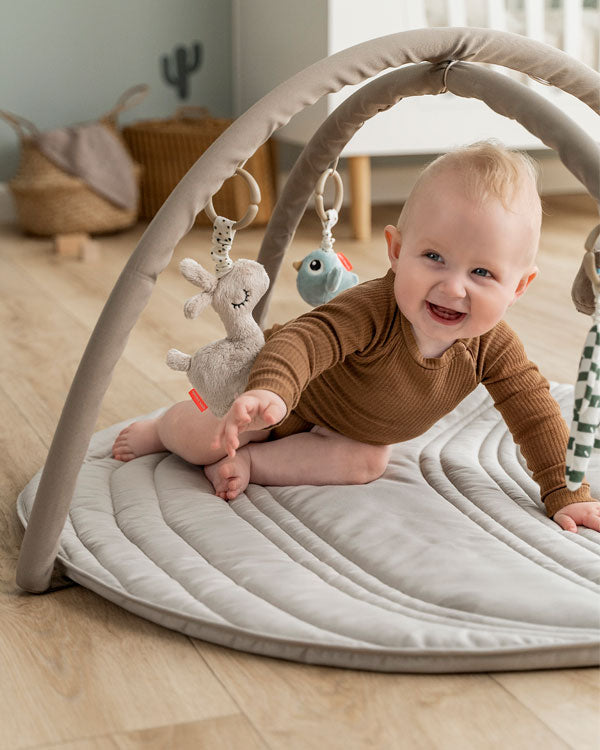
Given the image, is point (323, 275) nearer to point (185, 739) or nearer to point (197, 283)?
point (197, 283)

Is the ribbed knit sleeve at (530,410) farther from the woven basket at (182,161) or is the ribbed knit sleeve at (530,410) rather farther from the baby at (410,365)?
the woven basket at (182,161)

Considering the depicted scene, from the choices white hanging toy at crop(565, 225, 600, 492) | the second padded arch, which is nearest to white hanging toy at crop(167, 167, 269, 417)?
the second padded arch

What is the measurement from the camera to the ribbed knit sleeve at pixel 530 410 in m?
1.13

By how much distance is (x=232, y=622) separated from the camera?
35.8 inches

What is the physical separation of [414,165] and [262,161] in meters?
0.61

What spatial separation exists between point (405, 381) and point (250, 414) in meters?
0.26

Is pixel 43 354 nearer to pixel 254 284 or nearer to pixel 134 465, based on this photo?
pixel 134 465

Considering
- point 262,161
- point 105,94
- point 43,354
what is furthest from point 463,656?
point 105,94

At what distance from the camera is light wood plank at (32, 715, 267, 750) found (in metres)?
0.78

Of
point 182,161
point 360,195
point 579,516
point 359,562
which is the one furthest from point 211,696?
point 182,161

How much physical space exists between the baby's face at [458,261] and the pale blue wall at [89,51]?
7.19ft

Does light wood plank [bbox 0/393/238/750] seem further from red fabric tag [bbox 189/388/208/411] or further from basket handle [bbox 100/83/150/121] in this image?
basket handle [bbox 100/83/150/121]

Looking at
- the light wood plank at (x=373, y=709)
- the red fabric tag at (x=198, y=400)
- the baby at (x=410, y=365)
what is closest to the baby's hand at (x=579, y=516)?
the baby at (x=410, y=365)

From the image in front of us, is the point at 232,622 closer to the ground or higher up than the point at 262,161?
closer to the ground
